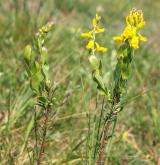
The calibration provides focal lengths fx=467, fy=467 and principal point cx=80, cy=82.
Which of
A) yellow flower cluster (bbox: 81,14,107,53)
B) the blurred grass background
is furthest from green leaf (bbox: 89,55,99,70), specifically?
the blurred grass background

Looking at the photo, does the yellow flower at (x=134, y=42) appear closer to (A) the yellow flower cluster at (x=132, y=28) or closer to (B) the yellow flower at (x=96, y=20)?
(A) the yellow flower cluster at (x=132, y=28)

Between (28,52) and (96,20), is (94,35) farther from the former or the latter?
(28,52)

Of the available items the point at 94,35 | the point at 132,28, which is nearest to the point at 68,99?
the point at 94,35

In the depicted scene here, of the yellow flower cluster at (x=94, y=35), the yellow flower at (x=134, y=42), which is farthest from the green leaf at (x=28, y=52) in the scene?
the yellow flower at (x=134, y=42)

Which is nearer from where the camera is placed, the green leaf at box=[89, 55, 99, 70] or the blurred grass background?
the green leaf at box=[89, 55, 99, 70]

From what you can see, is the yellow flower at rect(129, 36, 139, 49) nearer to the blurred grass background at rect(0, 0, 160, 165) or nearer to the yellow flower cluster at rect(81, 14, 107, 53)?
the yellow flower cluster at rect(81, 14, 107, 53)

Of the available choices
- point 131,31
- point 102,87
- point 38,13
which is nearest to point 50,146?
point 102,87

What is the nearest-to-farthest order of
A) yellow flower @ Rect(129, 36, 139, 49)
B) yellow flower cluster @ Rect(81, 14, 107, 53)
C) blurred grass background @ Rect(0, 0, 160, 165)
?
yellow flower @ Rect(129, 36, 139, 49) → yellow flower cluster @ Rect(81, 14, 107, 53) → blurred grass background @ Rect(0, 0, 160, 165)

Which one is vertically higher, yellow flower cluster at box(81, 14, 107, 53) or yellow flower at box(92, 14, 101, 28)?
yellow flower at box(92, 14, 101, 28)
